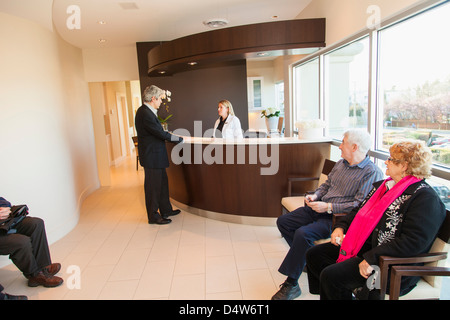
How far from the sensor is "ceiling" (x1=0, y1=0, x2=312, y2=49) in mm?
3928

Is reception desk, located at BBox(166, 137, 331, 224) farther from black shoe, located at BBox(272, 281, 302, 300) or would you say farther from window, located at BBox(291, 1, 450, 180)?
black shoe, located at BBox(272, 281, 302, 300)

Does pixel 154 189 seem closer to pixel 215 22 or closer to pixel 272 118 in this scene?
pixel 215 22

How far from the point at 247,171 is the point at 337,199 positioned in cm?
149

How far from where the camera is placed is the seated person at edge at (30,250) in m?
2.60

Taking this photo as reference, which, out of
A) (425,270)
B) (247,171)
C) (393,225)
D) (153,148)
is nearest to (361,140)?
(393,225)

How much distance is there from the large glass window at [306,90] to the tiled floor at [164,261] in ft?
8.22

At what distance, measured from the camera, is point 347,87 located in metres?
4.20

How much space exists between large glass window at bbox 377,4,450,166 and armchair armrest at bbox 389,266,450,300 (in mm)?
1143

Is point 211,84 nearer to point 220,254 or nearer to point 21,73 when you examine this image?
point 21,73

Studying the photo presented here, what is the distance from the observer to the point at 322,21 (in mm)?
4152

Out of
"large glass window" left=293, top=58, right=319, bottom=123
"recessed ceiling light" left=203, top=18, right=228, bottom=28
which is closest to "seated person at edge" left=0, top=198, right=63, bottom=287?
"recessed ceiling light" left=203, top=18, right=228, bottom=28

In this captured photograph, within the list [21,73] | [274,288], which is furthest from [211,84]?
[274,288]

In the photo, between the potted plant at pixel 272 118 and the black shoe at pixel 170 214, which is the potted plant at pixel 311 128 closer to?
the black shoe at pixel 170 214
